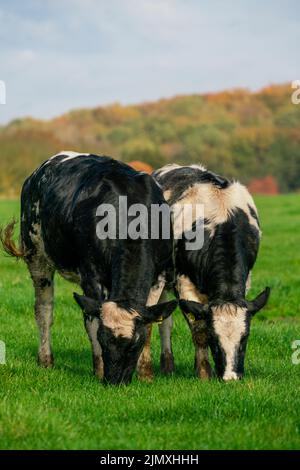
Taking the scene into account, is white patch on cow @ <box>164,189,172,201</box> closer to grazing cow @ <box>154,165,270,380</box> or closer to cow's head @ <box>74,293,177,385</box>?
grazing cow @ <box>154,165,270,380</box>

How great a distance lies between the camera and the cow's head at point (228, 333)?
9.04m

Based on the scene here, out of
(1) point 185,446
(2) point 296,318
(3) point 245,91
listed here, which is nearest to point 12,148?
(2) point 296,318

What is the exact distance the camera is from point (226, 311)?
9164 millimetres

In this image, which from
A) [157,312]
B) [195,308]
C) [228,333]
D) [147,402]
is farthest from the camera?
[195,308]

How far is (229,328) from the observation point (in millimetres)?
9078

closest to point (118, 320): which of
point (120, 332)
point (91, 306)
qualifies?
point (120, 332)

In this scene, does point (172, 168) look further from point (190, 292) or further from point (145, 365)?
point (145, 365)

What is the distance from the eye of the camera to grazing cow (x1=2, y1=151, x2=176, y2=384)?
8664 mm

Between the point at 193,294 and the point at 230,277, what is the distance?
0.72 m

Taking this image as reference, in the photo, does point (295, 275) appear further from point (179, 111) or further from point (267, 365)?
point (179, 111)

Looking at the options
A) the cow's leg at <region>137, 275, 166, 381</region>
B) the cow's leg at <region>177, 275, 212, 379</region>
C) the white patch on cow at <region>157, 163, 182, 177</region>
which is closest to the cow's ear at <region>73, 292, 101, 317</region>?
the cow's leg at <region>137, 275, 166, 381</region>

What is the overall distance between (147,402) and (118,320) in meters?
1.03

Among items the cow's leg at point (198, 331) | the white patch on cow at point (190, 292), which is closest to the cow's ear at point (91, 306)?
the cow's leg at point (198, 331)

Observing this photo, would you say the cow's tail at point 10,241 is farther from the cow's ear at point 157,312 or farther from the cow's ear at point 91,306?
the cow's ear at point 157,312
